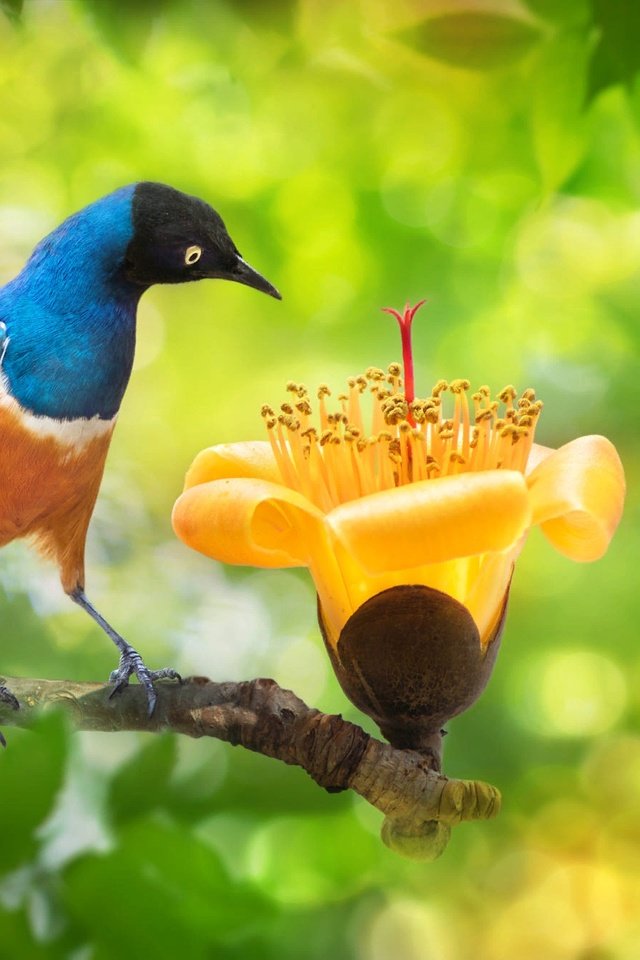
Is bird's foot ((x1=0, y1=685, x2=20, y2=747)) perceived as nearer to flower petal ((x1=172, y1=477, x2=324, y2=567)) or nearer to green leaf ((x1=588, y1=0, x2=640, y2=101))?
flower petal ((x1=172, y1=477, x2=324, y2=567))

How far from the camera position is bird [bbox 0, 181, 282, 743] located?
0.45m

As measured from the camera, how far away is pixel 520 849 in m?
0.56

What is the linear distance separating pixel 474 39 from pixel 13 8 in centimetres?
26

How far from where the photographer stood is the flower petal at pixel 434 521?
358mm

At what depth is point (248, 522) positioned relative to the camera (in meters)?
0.38

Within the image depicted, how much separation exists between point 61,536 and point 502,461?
0.21 meters

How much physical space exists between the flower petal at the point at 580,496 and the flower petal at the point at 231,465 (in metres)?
0.11

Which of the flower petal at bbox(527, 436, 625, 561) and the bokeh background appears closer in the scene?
the flower petal at bbox(527, 436, 625, 561)

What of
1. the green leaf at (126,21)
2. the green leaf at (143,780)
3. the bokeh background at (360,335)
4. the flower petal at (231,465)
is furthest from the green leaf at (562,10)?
the green leaf at (143,780)

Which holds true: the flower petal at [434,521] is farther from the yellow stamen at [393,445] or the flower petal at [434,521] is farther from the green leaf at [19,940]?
the green leaf at [19,940]

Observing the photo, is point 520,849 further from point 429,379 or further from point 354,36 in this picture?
point 354,36

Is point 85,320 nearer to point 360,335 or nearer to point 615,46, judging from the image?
point 360,335

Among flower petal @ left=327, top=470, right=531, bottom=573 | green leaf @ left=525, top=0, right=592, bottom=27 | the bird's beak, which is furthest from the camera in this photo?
green leaf @ left=525, top=0, right=592, bottom=27

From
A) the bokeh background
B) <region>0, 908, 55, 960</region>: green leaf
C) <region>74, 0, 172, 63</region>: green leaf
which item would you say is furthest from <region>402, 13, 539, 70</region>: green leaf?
<region>0, 908, 55, 960</region>: green leaf
